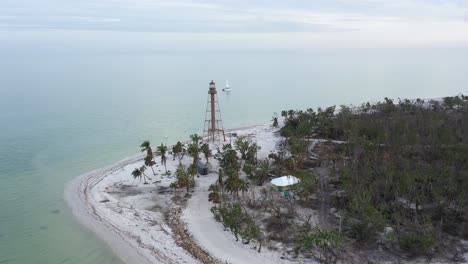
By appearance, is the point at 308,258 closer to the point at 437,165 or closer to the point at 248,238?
the point at 248,238

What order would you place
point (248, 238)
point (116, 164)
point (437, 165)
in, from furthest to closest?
1. point (116, 164)
2. point (437, 165)
3. point (248, 238)

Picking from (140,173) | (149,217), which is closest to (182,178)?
(149,217)

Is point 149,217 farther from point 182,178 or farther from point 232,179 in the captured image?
point 232,179

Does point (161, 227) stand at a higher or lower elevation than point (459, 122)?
lower

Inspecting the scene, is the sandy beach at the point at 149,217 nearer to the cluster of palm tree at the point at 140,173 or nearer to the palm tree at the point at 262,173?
the cluster of palm tree at the point at 140,173

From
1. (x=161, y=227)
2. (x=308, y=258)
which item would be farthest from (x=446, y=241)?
(x=161, y=227)

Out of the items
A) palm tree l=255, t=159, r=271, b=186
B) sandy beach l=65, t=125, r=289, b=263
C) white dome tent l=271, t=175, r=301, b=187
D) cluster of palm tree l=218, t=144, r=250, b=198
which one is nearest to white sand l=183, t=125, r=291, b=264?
sandy beach l=65, t=125, r=289, b=263

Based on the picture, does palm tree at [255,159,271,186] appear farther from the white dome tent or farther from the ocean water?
the ocean water

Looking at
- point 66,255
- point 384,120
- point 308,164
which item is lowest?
point 66,255

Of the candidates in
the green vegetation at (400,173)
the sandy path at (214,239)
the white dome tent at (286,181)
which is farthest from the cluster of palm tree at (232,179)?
the green vegetation at (400,173)
